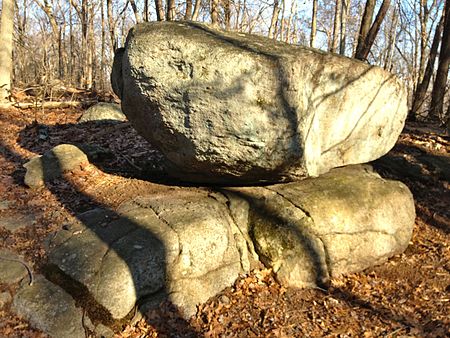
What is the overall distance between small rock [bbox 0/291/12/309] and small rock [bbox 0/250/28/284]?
0.51 ft

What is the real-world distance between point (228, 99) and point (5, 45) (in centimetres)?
1088

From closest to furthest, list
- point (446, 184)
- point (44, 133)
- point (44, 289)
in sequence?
point (44, 289)
point (446, 184)
point (44, 133)

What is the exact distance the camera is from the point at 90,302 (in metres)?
4.08

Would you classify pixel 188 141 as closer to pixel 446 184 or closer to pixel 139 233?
pixel 139 233

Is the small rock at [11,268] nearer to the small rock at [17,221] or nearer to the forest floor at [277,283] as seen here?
the forest floor at [277,283]

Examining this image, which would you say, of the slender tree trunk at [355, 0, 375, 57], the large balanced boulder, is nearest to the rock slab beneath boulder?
the large balanced boulder

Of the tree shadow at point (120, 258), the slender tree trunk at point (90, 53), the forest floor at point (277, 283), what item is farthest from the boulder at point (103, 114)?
the slender tree trunk at point (90, 53)

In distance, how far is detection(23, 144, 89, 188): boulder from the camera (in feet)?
20.9

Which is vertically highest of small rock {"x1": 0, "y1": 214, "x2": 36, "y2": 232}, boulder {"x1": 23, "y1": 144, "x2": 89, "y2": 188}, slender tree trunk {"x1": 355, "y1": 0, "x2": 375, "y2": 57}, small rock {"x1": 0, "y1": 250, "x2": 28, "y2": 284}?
slender tree trunk {"x1": 355, "y1": 0, "x2": 375, "y2": 57}

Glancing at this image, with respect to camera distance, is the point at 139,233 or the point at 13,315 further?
the point at 139,233

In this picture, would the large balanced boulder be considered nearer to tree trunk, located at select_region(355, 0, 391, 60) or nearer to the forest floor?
the forest floor

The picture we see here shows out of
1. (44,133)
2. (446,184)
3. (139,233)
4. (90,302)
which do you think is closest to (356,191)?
(446,184)

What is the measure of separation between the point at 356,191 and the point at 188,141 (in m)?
2.88

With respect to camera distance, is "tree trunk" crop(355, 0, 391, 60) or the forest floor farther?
"tree trunk" crop(355, 0, 391, 60)
